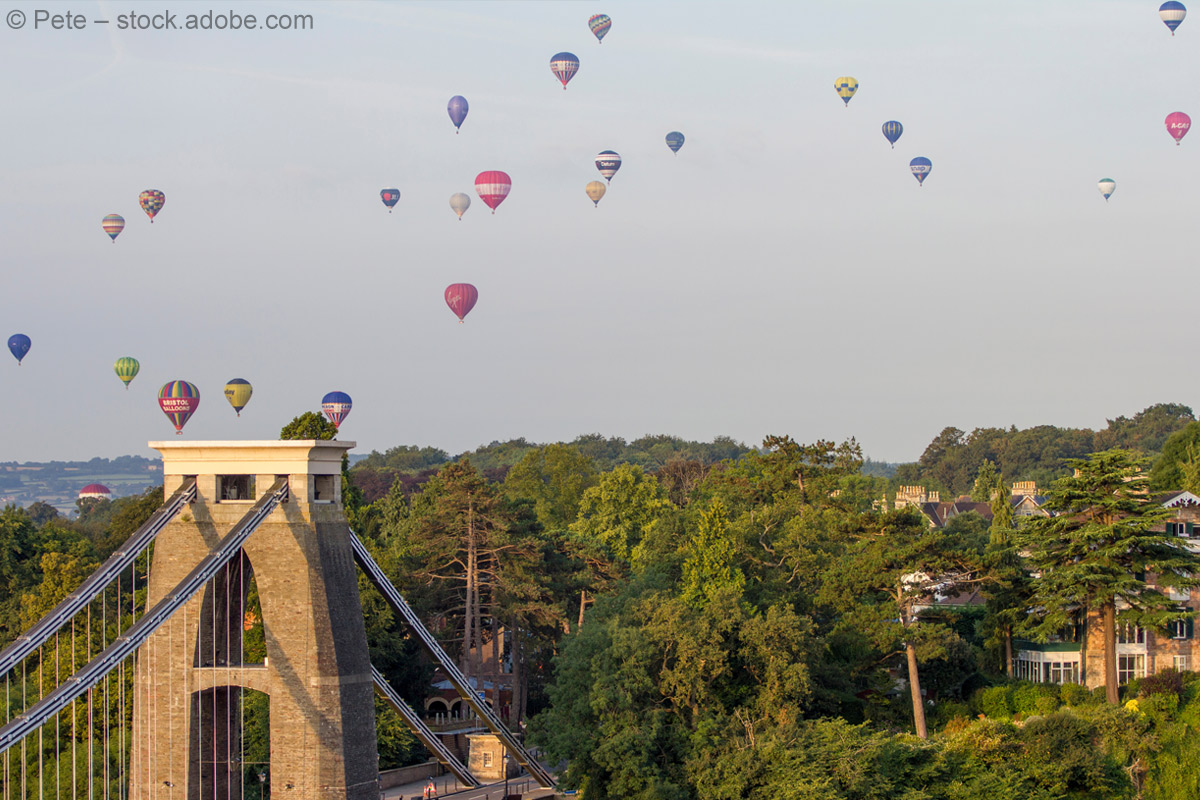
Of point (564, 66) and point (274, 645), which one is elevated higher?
point (564, 66)

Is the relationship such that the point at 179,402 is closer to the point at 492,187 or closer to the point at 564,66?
the point at 492,187

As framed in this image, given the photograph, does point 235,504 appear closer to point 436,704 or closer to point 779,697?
point 779,697

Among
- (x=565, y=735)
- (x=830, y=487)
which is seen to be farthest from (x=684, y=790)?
(x=830, y=487)

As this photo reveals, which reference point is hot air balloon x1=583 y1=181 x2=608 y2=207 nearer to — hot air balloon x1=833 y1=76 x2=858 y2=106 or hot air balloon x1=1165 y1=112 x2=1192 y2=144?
hot air balloon x1=833 y1=76 x2=858 y2=106

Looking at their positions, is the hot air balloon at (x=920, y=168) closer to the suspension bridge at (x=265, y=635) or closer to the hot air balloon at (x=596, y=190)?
the hot air balloon at (x=596, y=190)

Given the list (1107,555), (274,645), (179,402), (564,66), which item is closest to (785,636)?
(1107,555)

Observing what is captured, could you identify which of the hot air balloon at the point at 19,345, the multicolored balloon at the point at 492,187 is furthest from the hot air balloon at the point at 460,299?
the hot air balloon at the point at 19,345

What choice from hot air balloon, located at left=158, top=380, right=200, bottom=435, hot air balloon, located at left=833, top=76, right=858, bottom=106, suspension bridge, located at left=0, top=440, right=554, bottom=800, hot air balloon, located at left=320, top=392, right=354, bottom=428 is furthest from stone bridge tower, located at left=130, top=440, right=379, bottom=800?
hot air balloon, located at left=833, top=76, right=858, bottom=106
